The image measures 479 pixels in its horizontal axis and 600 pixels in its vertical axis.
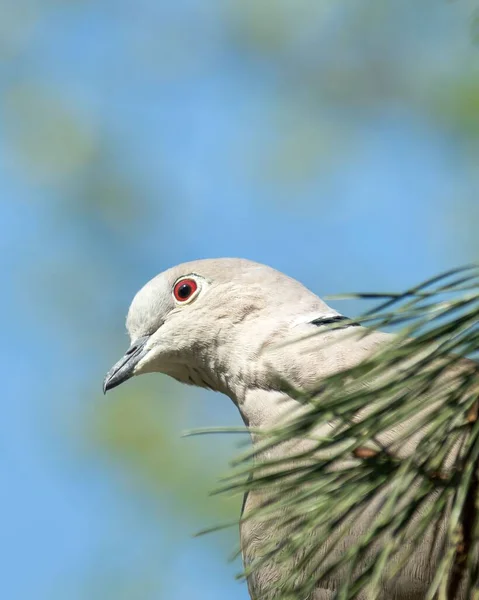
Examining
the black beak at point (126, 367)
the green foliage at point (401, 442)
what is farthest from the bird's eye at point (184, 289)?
the green foliage at point (401, 442)

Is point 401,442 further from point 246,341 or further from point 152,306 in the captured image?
point 152,306

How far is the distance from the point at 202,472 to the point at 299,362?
4.11 meters

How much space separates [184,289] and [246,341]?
0.48 meters

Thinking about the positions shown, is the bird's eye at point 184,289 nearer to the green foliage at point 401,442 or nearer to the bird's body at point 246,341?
the bird's body at point 246,341

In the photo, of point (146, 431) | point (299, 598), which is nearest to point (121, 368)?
point (299, 598)

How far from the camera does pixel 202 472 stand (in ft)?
23.3

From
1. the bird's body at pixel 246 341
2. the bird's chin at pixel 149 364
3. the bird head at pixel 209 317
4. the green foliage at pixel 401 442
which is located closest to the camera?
the green foliage at pixel 401 442

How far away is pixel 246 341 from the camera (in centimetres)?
353

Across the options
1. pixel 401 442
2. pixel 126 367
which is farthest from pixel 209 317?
pixel 401 442

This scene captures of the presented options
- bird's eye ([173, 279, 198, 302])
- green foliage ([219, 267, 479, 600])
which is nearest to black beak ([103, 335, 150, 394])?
bird's eye ([173, 279, 198, 302])

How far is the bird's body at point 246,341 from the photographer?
3051mm

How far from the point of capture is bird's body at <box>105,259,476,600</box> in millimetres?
3051

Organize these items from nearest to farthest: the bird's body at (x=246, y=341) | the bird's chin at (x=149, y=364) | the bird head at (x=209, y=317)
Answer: the bird's body at (x=246, y=341) < the bird head at (x=209, y=317) < the bird's chin at (x=149, y=364)

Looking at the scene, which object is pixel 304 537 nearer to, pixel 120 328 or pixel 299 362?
pixel 299 362
